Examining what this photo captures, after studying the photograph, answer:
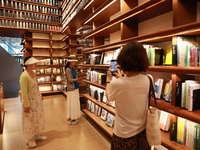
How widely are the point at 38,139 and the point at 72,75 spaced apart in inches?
55.8

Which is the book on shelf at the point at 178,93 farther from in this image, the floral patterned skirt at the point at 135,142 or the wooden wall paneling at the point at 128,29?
the wooden wall paneling at the point at 128,29

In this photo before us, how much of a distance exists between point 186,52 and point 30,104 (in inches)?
92.3

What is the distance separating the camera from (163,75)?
1.96 m

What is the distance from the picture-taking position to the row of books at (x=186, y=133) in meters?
1.37

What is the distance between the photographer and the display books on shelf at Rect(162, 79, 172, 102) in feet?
5.33

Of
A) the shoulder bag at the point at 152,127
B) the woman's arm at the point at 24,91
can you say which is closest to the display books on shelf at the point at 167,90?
the shoulder bag at the point at 152,127

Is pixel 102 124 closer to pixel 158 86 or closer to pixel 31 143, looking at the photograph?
pixel 31 143

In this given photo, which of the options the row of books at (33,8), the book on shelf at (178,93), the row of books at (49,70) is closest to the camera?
the book on shelf at (178,93)

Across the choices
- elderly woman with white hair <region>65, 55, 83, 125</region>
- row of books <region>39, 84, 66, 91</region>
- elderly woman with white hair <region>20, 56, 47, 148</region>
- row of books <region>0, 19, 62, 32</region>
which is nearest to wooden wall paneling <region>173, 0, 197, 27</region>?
elderly woman with white hair <region>20, 56, 47, 148</region>

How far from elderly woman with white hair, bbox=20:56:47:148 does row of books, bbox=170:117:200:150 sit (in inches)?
81.2

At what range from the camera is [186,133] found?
1.46 metres

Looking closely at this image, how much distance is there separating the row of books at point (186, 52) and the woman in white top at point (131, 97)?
0.43 meters

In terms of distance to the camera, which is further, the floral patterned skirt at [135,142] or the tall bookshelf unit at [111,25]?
the tall bookshelf unit at [111,25]

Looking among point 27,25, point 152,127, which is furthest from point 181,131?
point 27,25
